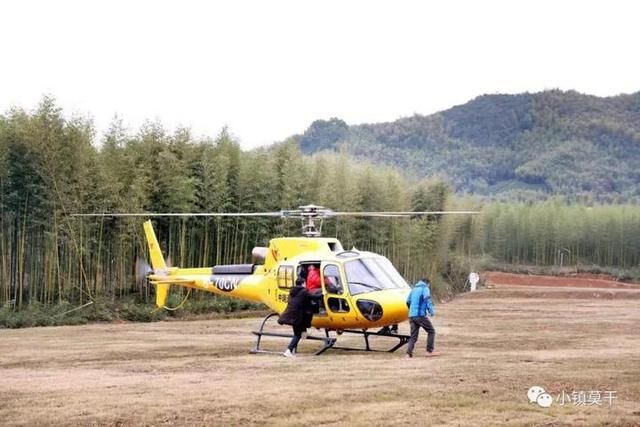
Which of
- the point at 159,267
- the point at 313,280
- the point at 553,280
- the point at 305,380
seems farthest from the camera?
the point at 553,280

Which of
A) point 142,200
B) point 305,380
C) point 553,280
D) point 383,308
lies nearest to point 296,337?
point 383,308

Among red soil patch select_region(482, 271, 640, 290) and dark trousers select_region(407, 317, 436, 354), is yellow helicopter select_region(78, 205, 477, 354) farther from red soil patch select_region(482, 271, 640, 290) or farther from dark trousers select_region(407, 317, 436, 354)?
red soil patch select_region(482, 271, 640, 290)

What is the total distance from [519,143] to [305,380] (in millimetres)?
126348

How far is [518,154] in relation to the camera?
421 feet

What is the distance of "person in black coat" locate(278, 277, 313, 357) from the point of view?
11641 millimetres

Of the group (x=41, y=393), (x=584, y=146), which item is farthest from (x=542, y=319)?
(x=584, y=146)

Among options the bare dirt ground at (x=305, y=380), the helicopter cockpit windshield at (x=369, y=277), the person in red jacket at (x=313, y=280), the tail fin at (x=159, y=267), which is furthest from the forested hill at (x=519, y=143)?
the person in red jacket at (x=313, y=280)

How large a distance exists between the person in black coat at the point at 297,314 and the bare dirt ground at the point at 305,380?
250 mm

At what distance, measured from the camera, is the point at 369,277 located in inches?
470

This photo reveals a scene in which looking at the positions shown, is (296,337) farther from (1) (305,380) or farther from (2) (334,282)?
(1) (305,380)

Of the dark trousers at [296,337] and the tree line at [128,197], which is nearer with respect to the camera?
the dark trousers at [296,337]

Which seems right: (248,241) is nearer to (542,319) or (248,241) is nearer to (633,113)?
(542,319)

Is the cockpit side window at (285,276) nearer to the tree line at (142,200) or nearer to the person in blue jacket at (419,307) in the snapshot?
the person in blue jacket at (419,307)

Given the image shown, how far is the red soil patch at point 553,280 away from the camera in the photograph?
4278 cm
